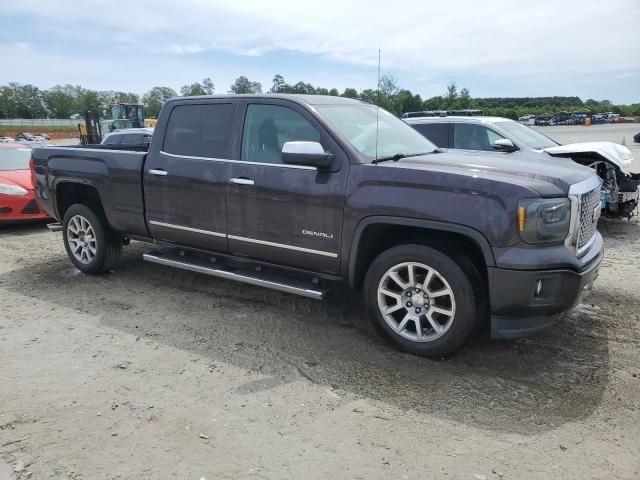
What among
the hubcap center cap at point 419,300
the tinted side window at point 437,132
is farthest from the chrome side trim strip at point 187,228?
the tinted side window at point 437,132

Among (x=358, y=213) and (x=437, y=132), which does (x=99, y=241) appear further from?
(x=437, y=132)

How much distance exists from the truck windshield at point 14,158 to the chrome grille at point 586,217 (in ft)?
31.3

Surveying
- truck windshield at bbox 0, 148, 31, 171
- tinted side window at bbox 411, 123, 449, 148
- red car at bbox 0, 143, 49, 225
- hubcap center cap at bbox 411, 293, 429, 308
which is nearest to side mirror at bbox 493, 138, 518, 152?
tinted side window at bbox 411, 123, 449, 148

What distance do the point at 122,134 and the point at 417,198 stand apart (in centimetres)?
1448

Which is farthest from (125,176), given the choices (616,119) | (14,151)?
(616,119)

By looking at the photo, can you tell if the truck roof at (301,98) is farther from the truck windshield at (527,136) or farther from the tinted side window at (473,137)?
the truck windshield at (527,136)

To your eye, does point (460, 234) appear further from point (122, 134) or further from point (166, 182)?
point (122, 134)

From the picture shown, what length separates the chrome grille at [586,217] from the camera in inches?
142

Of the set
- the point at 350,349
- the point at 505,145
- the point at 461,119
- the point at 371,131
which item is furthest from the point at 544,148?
the point at 350,349

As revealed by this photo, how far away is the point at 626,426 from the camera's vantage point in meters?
3.01

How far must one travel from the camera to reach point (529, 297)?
3395mm

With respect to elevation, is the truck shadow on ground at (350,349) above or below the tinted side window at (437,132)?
below

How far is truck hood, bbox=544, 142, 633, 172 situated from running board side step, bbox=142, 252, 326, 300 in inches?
205

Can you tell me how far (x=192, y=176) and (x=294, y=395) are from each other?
2389 millimetres
